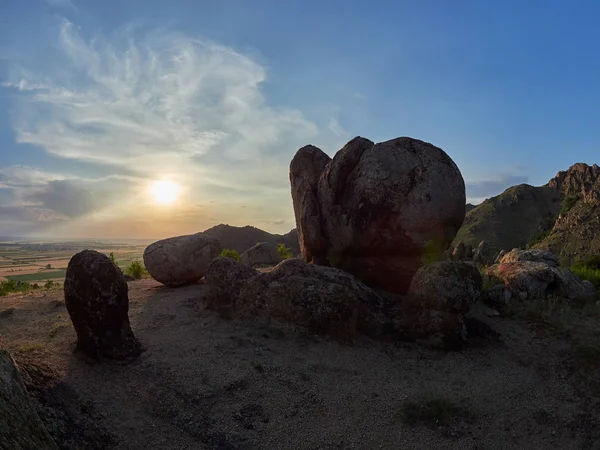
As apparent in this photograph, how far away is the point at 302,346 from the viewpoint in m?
11.8

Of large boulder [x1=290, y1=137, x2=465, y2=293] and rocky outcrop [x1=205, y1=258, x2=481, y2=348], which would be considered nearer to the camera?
rocky outcrop [x1=205, y1=258, x2=481, y2=348]

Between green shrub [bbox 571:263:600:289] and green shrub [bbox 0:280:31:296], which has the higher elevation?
green shrub [bbox 0:280:31:296]

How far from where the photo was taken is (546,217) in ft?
264

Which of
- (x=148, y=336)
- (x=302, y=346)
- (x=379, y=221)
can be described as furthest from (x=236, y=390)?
(x=379, y=221)

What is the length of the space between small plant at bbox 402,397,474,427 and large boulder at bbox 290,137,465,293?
6574mm

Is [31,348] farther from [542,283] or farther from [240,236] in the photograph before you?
[240,236]

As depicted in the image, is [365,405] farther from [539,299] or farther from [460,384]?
[539,299]

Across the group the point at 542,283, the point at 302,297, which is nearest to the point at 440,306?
the point at 302,297

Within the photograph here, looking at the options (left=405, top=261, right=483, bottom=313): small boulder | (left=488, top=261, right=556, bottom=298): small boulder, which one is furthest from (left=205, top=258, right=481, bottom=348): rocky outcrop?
(left=488, top=261, right=556, bottom=298): small boulder

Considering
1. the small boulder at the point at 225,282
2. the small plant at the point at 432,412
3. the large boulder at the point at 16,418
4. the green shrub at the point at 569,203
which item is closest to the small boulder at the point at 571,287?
the small plant at the point at 432,412

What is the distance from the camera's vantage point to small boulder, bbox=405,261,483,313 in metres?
12.4

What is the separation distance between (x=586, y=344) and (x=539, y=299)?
3.67 meters

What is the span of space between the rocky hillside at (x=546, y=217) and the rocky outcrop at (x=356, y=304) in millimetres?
40812

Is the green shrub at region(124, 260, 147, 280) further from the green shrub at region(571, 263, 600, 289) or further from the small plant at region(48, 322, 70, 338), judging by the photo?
the green shrub at region(571, 263, 600, 289)
